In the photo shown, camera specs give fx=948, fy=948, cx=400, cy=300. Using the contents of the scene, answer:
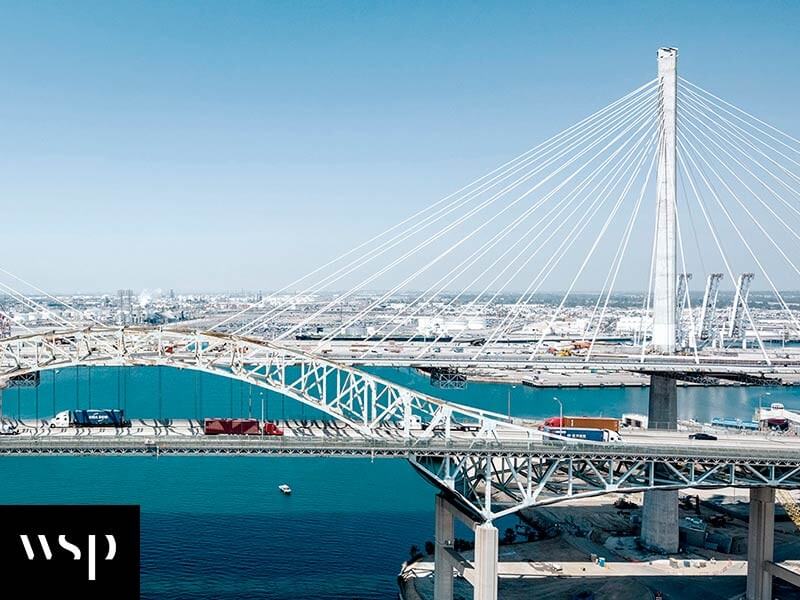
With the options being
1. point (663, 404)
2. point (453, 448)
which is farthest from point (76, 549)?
point (663, 404)

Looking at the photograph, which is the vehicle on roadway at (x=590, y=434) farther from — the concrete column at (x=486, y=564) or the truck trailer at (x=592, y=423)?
the concrete column at (x=486, y=564)

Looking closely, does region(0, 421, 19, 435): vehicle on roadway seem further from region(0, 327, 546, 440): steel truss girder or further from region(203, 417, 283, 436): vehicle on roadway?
region(203, 417, 283, 436): vehicle on roadway

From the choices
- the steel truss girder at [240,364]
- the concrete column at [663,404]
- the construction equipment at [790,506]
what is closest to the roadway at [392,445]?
the steel truss girder at [240,364]

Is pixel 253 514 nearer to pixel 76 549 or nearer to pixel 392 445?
Answer: pixel 392 445

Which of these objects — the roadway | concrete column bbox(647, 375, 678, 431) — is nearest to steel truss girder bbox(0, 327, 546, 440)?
the roadway

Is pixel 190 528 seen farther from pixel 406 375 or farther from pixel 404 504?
pixel 406 375

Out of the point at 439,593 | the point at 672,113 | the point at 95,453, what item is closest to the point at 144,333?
the point at 95,453
